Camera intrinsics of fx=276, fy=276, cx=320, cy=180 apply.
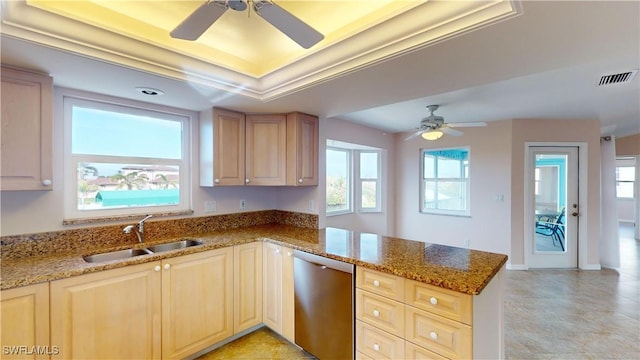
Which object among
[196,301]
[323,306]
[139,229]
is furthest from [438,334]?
[139,229]

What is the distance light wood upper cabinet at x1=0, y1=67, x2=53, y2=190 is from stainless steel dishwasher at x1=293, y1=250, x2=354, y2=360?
179 cm

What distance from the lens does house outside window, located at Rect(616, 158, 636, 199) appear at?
25.1 feet

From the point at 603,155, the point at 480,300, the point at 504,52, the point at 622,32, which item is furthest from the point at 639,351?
the point at 603,155

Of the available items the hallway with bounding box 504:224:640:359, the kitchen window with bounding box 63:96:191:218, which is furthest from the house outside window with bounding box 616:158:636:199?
the kitchen window with bounding box 63:96:191:218

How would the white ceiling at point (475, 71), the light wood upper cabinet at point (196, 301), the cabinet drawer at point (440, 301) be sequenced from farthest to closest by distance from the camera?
the light wood upper cabinet at point (196, 301), the cabinet drawer at point (440, 301), the white ceiling at point (475, 71)

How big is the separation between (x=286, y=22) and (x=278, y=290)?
2054mm

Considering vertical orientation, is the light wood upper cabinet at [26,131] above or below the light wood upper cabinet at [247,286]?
above

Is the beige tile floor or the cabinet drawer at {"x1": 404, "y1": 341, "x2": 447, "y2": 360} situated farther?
the beige tile floor

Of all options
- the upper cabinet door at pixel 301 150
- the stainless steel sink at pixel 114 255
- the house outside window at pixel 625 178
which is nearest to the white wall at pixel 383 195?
the upper cabinet door at pixel 301 150

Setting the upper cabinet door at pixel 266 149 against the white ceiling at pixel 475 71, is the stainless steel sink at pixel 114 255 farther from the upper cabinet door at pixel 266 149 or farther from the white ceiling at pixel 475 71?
the white ceiling at pixel 475 71

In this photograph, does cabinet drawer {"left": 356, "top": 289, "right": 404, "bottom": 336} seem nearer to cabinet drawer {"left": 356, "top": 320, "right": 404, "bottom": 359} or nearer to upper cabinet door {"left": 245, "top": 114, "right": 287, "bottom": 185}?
cabinet drawer {"left": 356, "top": 320, "right": 404, "bottom": 359}

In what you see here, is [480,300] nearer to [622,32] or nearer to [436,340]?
[436,340]

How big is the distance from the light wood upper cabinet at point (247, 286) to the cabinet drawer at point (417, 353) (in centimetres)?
140

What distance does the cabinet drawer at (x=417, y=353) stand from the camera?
1.50m
